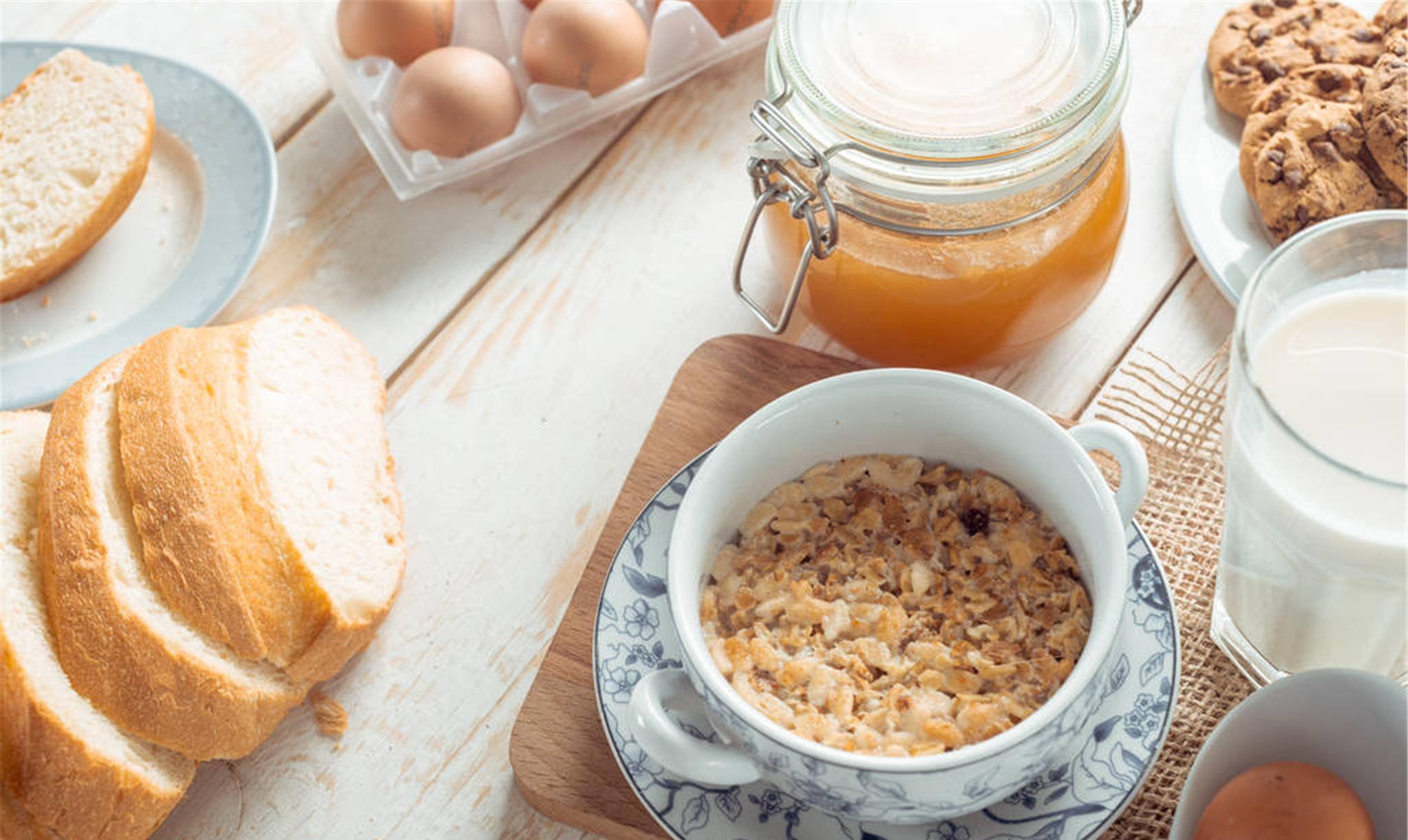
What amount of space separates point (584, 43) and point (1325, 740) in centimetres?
114

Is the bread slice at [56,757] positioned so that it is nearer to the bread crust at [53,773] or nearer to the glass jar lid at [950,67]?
the bread crust at [53,773]

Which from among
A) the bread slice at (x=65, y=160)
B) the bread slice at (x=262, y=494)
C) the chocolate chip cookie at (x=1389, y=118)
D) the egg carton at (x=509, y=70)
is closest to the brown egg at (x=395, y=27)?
the egg carton at (x=509, y=70)

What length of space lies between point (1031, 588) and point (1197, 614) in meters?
0.26

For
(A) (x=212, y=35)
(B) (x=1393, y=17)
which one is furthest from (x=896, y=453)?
(A) (x=212, y=35)

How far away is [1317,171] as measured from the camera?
147 cm

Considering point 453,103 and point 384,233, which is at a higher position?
point 453,103

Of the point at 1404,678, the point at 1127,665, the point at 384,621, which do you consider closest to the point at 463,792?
the point at 384,621

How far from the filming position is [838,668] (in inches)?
44.5

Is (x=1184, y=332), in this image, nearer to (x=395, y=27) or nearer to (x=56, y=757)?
(x=395, y=27)

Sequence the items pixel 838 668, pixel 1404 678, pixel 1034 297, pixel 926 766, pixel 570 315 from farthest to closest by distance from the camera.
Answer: pixel 570 315 < pixel 1034 297 < pixel 1404 678 < pixel 838 668 < pixel 926 766

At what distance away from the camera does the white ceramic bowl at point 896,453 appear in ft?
3.38

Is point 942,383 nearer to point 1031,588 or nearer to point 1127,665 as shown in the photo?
point 1031,588

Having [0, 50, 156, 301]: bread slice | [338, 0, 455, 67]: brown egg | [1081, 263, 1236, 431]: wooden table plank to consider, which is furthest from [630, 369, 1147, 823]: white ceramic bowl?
[0, 50, 156, 301]: bread slice

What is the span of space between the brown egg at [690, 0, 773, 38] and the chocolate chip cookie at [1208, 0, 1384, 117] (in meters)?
0.55
